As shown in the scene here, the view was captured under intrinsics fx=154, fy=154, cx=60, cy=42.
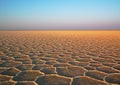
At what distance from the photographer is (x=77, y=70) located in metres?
2.82

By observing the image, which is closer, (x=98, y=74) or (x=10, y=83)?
(x=10, y=83)

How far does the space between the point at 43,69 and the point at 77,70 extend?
2.06ft

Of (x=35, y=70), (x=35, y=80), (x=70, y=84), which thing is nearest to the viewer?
(x=70, y=84)

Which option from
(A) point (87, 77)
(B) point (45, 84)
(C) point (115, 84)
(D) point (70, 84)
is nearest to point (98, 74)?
(A) point (87, 77)

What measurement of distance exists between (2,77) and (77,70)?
1.28 m

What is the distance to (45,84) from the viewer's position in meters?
2.13

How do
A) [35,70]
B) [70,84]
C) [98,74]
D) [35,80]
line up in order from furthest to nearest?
[35,70] → [98,74] → [35,80] → [70,84]

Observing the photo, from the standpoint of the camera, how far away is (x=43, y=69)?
9.41 ft

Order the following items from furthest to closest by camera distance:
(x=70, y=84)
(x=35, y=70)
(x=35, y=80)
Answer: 1. (x=35, y=70)
2. (x=35, y=80)
3. (x=70, y=84)

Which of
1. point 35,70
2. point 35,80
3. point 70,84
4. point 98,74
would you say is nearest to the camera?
point 70,84

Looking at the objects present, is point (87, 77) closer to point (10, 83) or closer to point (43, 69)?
point (43, 69)

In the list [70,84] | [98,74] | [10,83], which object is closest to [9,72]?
[10,83]

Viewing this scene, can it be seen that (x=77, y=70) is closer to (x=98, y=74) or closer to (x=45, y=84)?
(x=98, y=74)

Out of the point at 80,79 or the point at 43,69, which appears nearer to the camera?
the point at 80,79
